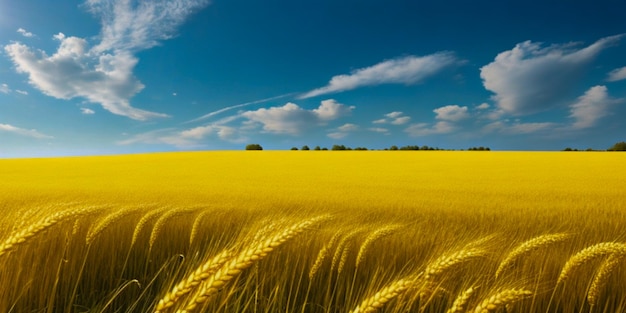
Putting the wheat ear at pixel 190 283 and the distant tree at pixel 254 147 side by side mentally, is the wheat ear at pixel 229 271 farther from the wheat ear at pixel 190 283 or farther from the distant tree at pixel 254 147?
the distant tree at pixel 254 147

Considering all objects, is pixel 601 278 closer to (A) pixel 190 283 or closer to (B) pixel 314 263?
(B) pixel 314 263

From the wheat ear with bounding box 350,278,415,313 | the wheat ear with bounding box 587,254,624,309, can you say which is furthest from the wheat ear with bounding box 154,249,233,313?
the wheat ear with bounding box 587,254,624,309

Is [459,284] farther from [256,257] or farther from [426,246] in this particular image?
[256,257]

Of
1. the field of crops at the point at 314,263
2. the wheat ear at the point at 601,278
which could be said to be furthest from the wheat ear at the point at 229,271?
the wheat ear at the point at 601,278

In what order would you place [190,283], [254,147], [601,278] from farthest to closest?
[254,147]
[601,278]
[190,283]

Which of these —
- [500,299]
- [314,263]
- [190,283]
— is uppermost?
[190,283]

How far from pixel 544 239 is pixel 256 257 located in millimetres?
1851

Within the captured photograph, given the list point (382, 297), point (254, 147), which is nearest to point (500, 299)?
point (382, 297)

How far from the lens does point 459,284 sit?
2.46 metres

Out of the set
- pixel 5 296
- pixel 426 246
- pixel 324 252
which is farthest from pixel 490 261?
pixel 5 296

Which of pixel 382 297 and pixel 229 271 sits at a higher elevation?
pixel 229 271

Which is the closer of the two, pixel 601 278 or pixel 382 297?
pixel 382 297

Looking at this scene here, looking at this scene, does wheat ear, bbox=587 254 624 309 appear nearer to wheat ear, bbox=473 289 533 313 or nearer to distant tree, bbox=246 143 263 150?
wheat ear, bbox=473 289 533 313

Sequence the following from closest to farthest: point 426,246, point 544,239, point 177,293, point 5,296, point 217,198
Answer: point 177,293
point 5,296
point 544,239
point 426,246
point 217,198
